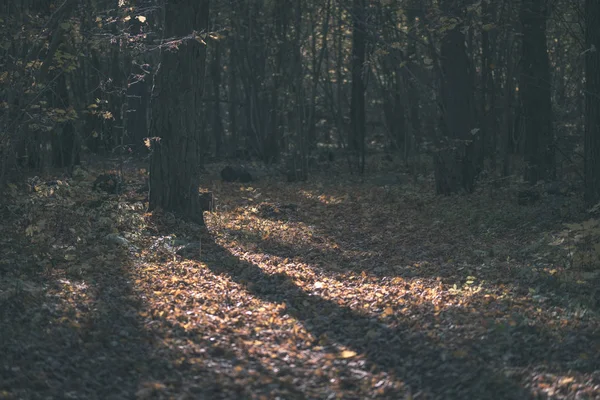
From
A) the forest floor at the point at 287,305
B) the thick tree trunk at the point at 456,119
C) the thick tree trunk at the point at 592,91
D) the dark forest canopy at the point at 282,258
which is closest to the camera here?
the forest floor at the point at 287,305

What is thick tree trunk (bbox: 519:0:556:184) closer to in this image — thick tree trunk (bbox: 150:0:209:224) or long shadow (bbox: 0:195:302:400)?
thick tree trunk (bbox: 150:0:209:224)

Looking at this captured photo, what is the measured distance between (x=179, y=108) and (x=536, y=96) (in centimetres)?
751

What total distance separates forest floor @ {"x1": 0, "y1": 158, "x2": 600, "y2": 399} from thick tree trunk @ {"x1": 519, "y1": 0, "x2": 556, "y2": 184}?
3.77 ft

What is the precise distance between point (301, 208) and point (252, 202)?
148 cm

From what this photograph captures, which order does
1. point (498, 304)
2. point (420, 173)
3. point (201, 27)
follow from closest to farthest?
point (498, 304)
point (201, 27)
point (420, 173)

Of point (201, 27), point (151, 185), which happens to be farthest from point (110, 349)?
point (201, 27)

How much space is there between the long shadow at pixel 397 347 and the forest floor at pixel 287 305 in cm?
2

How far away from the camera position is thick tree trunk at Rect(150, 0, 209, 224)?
41.8 feet

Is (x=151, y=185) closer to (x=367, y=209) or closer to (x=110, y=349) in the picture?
(x=367, y=209)

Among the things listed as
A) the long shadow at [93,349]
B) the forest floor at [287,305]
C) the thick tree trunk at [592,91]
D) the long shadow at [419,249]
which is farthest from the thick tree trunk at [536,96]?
the long shadow at [93,349]

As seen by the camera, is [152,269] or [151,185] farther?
[151,185]

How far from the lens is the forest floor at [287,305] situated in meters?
6.00

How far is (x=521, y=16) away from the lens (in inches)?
584

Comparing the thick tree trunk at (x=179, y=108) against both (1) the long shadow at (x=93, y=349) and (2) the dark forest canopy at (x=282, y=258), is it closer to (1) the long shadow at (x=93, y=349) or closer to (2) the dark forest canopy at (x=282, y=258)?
(2) the dark forest canopy at (x=282, y=258)
